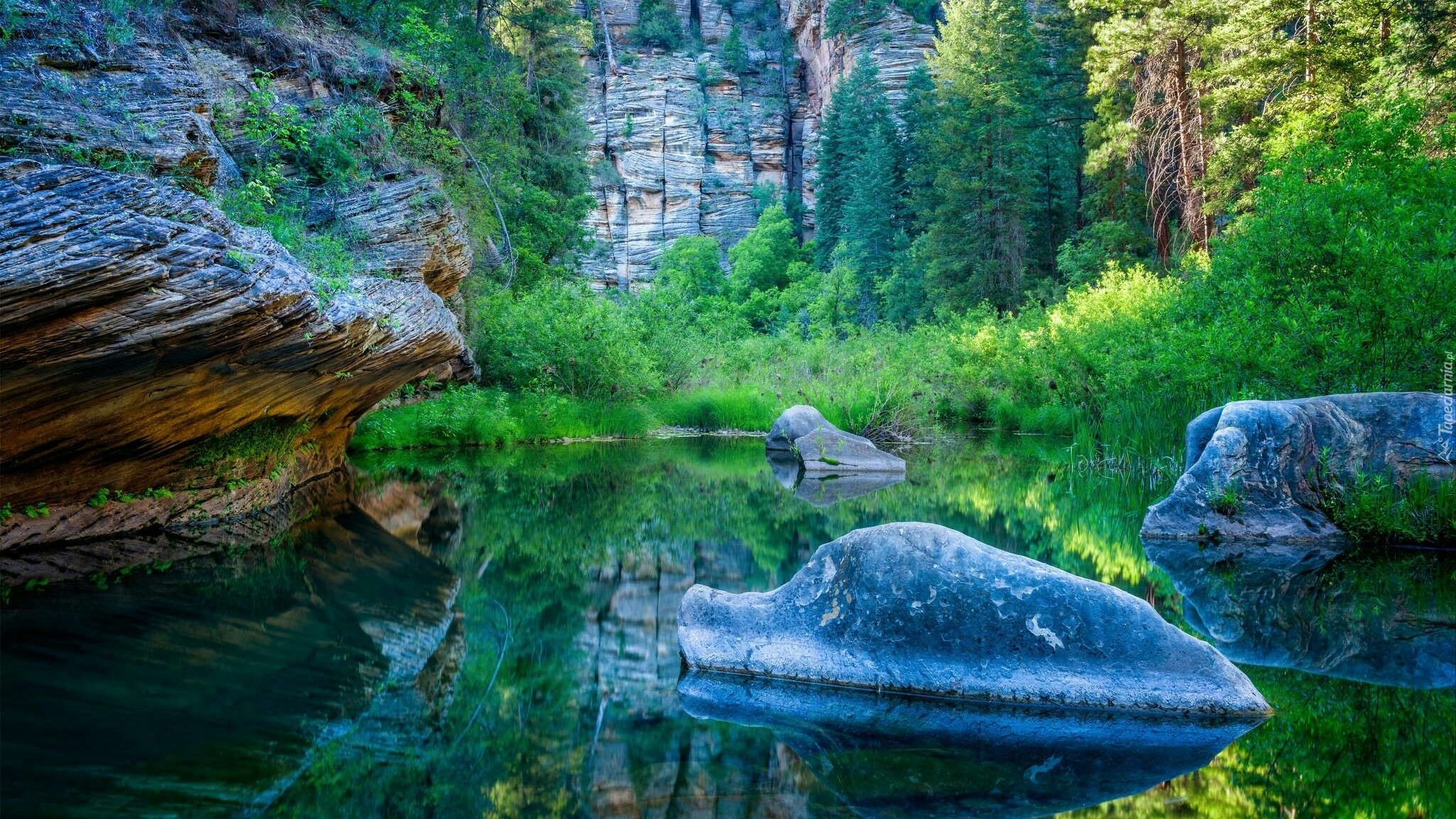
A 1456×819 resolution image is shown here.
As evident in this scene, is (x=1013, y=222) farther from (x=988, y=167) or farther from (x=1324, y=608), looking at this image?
(x=1324, y=608)

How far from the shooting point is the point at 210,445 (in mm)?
8727

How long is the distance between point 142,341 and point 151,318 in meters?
0.20

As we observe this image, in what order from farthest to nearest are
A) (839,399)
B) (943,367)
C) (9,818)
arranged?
(943,367)
(839,399)
(9,818)

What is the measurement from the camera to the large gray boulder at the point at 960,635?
4543 millimetres

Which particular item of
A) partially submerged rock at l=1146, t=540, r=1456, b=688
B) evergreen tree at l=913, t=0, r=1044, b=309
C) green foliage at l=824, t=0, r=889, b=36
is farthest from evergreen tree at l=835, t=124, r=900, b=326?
partially submerged rock at l=1146, t=540, r=1456, b=688

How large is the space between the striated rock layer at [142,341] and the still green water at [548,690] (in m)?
1.22

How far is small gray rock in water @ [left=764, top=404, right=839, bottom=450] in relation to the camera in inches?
695

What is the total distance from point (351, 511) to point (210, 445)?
1759mm

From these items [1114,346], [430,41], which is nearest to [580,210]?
[430,41]

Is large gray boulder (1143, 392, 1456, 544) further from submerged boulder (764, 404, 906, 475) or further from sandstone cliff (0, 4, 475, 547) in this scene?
sandstone cliff (0, 4, 475, 547)

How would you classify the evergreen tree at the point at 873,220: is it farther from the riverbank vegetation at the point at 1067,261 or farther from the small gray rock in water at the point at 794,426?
the small gray rock in water at the point at 794,426

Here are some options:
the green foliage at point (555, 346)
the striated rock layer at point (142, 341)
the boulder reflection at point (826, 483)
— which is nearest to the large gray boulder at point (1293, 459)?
the boulder reflection at point (826, 483)

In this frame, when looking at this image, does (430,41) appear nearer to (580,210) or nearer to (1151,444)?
(580,210)

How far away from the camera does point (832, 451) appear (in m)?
16.8
